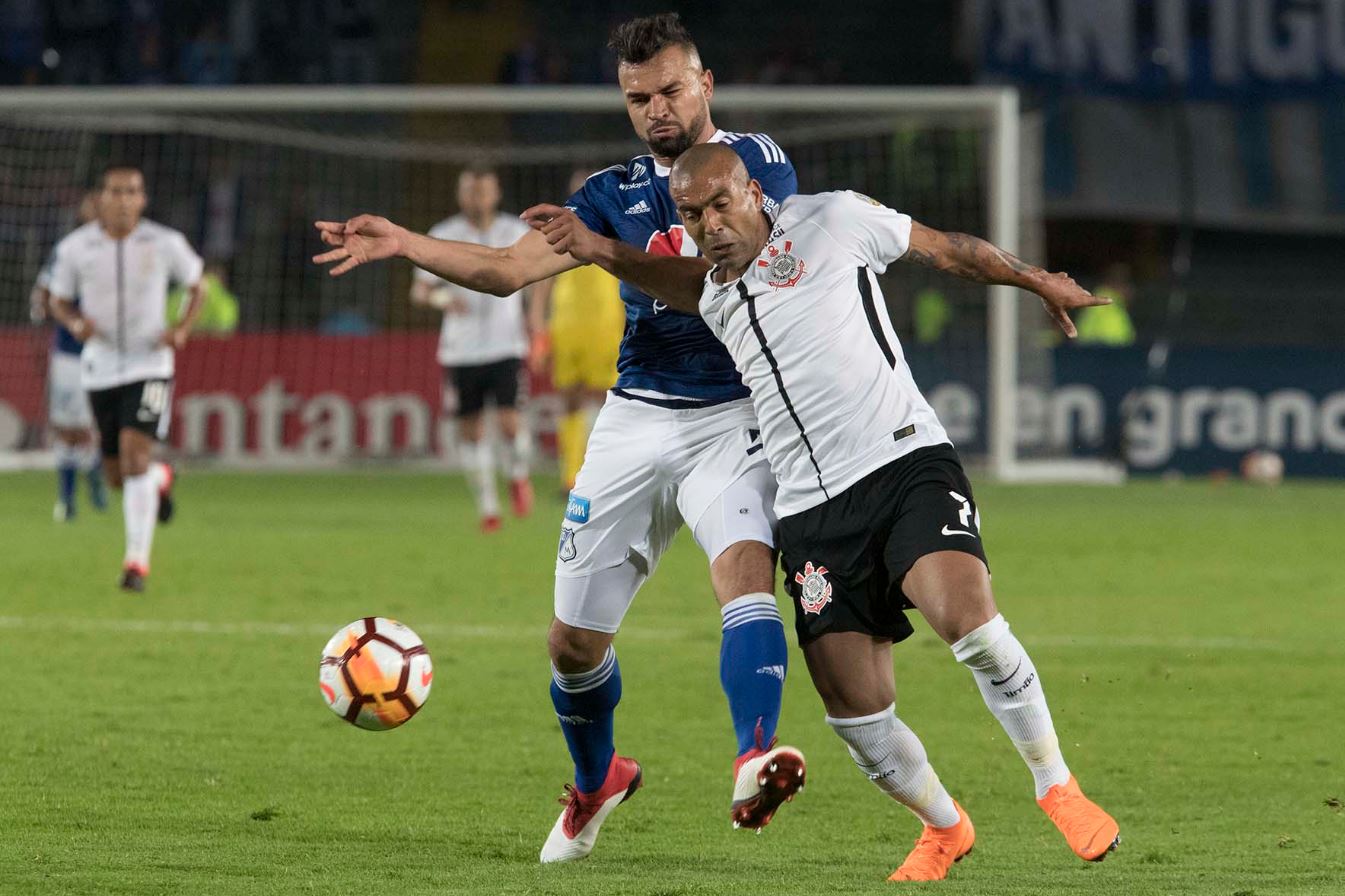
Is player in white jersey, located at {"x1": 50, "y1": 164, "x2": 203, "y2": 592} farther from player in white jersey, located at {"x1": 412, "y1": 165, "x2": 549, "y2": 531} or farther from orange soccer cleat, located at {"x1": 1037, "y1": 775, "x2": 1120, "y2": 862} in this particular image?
orange soccer cleat, located at {"x1": 1037, "y1": 775, "x2": 1120, "y2": 862}

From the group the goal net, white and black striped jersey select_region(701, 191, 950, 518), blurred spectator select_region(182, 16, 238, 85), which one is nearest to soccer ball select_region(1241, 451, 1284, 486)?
the goal net

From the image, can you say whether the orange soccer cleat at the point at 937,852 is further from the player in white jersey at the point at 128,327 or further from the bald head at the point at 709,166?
the player in white jersey at the point at 128,327

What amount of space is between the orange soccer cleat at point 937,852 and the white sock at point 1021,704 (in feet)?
0.87

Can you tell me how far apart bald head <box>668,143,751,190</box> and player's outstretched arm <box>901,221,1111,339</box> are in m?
0.51

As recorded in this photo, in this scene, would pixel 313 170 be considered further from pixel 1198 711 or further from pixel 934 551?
pixel 934 551

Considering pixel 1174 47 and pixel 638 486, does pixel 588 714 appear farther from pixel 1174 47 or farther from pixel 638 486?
pixel 1174 47

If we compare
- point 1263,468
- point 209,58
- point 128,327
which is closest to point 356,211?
point 209,58

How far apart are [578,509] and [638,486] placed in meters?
0.18

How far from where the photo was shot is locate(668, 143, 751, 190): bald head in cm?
471

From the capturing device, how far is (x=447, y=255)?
5.04 meters

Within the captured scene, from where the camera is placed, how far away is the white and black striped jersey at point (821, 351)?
481 centimetres

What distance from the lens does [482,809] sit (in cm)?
563

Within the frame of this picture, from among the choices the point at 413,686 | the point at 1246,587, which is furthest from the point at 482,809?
the point at 1246,587

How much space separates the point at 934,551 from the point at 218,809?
2148mm
